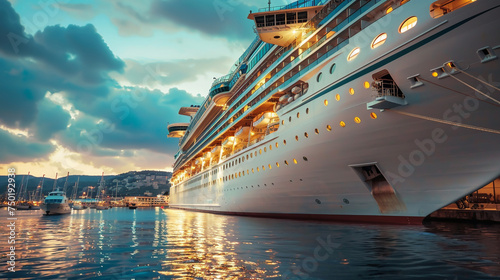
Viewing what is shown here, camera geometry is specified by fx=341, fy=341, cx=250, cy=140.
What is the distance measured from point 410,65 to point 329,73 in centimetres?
416

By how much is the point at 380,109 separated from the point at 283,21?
35.6 feet

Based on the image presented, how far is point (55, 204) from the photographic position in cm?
4559

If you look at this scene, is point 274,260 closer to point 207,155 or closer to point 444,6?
point 444,6

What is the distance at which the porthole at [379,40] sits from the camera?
1265cm

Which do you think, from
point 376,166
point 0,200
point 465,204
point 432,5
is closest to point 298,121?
point 376,166

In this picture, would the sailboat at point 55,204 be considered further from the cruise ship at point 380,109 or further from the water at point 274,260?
the water at point 274,260

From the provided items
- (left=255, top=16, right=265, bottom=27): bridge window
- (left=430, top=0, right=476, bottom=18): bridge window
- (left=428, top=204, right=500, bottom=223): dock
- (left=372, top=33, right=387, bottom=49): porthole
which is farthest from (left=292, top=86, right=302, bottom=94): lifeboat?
(left=428, top=204, right=500, bottom=223): dock

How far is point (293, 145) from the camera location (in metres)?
18.0

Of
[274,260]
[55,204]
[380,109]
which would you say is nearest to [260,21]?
[380,109]

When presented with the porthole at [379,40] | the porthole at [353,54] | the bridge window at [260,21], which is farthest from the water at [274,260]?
the bridge window at [260,21]

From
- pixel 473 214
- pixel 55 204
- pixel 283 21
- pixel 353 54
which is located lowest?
pixel 473 214

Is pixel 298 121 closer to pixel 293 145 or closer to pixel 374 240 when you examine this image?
pixel 293 145

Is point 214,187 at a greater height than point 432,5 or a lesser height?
lesser

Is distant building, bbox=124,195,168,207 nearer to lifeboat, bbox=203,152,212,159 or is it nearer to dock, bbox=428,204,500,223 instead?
lifeboat, bbox=203,152,212,159
